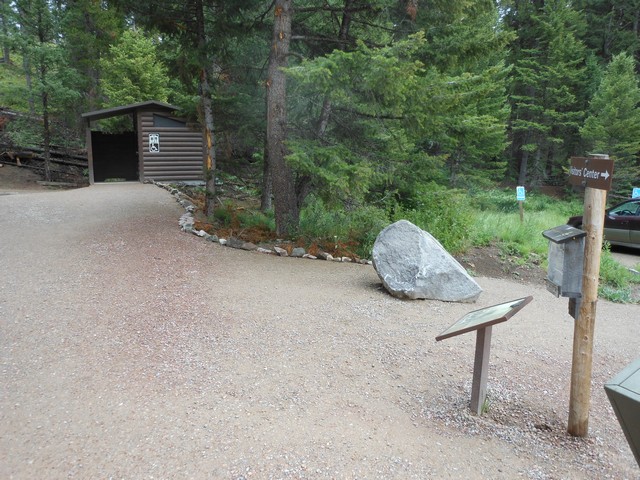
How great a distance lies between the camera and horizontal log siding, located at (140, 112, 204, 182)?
17281 mm

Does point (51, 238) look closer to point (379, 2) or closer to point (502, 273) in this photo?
point (379, 2)

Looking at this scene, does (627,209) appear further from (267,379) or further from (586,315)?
(267,379)

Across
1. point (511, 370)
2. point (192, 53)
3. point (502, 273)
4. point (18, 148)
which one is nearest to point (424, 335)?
point (511, 370)

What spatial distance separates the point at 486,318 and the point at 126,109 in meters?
16.1

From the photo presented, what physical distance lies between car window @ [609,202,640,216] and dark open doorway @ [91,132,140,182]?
16801 mm

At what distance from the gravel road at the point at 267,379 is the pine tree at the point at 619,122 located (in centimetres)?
1755

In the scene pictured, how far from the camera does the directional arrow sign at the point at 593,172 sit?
10.3 feet

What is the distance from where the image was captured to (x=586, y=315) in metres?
3.42

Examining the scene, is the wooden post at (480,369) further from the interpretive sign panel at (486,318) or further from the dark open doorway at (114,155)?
the dark open doorway at (114,155)

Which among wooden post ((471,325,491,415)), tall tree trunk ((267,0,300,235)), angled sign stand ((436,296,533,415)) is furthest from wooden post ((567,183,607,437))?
tall tree trunk ((267,0,300,235))

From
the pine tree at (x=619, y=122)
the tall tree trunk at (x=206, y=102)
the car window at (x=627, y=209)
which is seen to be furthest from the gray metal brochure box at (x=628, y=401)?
the pine tree at (x=619, y=122)

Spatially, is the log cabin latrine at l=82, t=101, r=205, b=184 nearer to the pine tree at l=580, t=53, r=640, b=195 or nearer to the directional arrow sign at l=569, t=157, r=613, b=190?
the directional arrow sign at l=569, t=157, r=613, b=190

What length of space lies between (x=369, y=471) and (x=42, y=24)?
1927cm

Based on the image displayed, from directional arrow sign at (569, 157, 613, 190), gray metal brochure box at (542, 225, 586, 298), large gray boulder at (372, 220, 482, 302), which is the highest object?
directional arrow sign at (569, 157, 613, 190)
